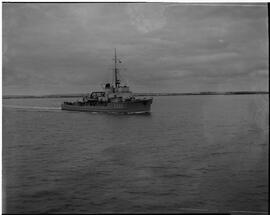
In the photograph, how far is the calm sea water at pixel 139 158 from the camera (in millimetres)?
3402

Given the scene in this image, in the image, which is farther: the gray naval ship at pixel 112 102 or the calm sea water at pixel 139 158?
the gray naval ship at pixel 112 102

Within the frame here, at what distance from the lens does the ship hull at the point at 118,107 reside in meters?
3.77

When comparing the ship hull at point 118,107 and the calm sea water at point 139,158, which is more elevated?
the ship hull at point 118,107

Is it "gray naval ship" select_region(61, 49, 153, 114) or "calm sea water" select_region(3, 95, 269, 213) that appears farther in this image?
"gray naval ship" select_region(61, 49, 153, 114)

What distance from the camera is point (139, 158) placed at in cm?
368

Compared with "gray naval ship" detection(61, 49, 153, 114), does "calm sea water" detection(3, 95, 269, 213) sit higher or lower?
lower

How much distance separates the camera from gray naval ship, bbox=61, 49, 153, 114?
375 cm

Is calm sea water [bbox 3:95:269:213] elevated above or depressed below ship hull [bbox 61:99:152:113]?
below

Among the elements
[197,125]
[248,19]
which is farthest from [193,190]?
[248,19]

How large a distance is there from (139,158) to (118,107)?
0.55 metres

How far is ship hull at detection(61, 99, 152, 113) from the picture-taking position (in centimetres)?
377

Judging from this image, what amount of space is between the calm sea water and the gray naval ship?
Answer: 0.25 ft

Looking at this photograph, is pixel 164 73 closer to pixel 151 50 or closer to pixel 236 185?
pixel 151 50

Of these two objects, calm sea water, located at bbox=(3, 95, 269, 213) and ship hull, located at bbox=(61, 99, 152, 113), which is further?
ship hull, located at bbox=(61, 99, 152, 113)
